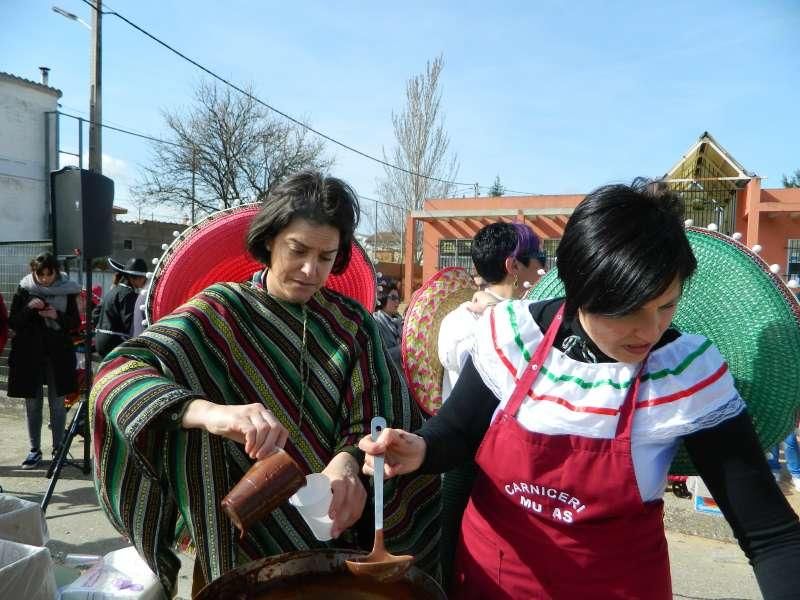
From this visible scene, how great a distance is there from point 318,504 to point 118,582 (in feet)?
3.57

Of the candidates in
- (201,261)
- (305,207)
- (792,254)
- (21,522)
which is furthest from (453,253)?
(305,207)

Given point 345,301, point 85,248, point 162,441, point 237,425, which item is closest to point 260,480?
point 237,425

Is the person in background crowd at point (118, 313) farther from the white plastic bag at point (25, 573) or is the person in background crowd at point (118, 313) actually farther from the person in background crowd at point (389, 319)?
the white plastic bag at point (25, 573)

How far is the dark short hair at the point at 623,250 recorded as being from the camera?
0.99 meters

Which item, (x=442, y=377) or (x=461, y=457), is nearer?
(x=461, y=457)

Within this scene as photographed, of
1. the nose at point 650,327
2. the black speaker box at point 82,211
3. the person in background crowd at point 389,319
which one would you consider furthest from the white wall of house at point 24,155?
the nose at point 650,327

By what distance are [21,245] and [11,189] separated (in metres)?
12.4

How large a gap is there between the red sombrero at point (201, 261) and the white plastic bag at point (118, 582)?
87 centimetres

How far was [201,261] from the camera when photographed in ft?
7.82

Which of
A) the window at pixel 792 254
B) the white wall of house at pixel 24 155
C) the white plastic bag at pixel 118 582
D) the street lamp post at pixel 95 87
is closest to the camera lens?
the white plastic bag at pixel 118 582

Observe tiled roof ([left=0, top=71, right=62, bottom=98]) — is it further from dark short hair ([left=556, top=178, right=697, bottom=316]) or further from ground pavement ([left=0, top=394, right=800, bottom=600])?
dark short hair ([left=556, top=178, right=697, bottom=316])

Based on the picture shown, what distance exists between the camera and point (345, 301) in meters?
1.70

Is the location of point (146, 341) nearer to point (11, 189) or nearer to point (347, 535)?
point (347, 535)

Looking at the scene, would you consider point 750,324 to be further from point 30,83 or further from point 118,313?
point 30,83
